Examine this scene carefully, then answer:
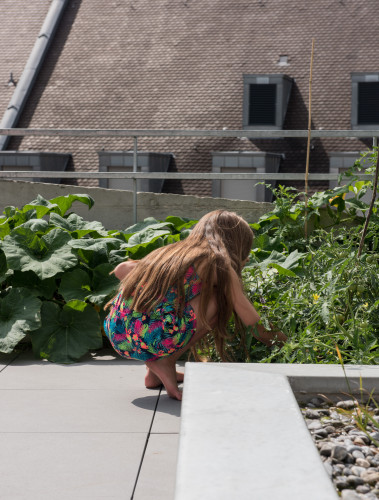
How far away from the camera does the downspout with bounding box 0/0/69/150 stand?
2569 cm

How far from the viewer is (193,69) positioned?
25.9 meters

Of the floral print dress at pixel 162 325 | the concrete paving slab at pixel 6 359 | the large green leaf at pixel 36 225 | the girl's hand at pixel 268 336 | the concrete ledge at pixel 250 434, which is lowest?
the concrete paving slab at pixel 6 359

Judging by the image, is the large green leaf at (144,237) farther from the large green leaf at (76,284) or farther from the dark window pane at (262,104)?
the dark window pane at (262,104)

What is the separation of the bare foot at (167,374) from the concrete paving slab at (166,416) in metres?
0.05

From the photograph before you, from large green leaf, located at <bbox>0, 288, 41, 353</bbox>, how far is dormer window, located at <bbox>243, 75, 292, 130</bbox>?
20.1 metres

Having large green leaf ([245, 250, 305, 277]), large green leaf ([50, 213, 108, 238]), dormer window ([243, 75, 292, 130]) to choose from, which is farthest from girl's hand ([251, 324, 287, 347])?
dormer window ([243, 75, 292, 130])

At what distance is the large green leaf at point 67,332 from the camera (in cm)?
466

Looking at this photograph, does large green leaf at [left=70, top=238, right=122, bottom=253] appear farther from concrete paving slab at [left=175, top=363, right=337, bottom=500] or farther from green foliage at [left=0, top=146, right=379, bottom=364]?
concrete paving slab at [left=175, top=363, right=337, bottom=500]

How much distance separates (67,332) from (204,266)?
4.97 ft

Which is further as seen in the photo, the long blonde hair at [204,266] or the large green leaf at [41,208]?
the large green leaf at [41,208]

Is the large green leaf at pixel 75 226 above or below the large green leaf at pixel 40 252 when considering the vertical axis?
above

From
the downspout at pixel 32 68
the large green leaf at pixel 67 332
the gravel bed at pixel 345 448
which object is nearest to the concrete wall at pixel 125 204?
the large green leaf at pixel 67 332


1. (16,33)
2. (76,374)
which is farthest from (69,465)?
(16,33)

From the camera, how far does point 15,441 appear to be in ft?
10.3
